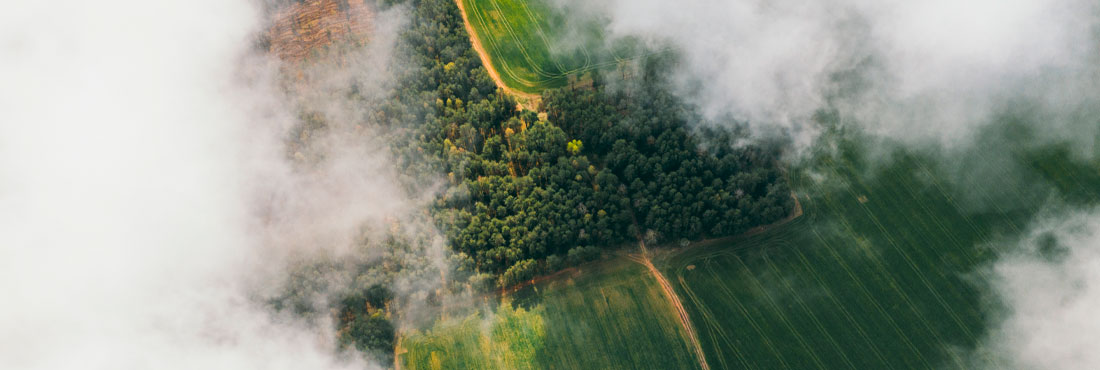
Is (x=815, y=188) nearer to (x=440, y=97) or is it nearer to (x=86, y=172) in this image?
(x=440, y=97)

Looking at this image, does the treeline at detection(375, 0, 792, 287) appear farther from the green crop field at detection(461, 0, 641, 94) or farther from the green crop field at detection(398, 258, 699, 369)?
the green crop field at detection(461, 0, 641, 94)

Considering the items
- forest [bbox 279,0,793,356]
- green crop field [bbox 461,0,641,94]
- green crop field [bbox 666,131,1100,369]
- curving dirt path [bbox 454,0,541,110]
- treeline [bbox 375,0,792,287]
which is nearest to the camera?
green crop field [bbox 666,131,1100,369]

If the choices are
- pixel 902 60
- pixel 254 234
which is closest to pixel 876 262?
pixel 902 60

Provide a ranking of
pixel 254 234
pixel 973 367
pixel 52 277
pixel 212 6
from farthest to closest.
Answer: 1. pixel 212 6
2. pixel 52 277
3. pixel 254 234
4. pixel 973 367

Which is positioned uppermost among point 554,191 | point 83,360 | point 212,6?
point 212,6

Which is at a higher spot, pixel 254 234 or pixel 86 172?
pixel 86 172

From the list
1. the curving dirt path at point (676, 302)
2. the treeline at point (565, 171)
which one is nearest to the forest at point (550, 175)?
the treeline at point (565, 171)

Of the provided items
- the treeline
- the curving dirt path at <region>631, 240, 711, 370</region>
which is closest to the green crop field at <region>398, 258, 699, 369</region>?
the curving dirt path at <region>631, 240, 711, 370</region>
